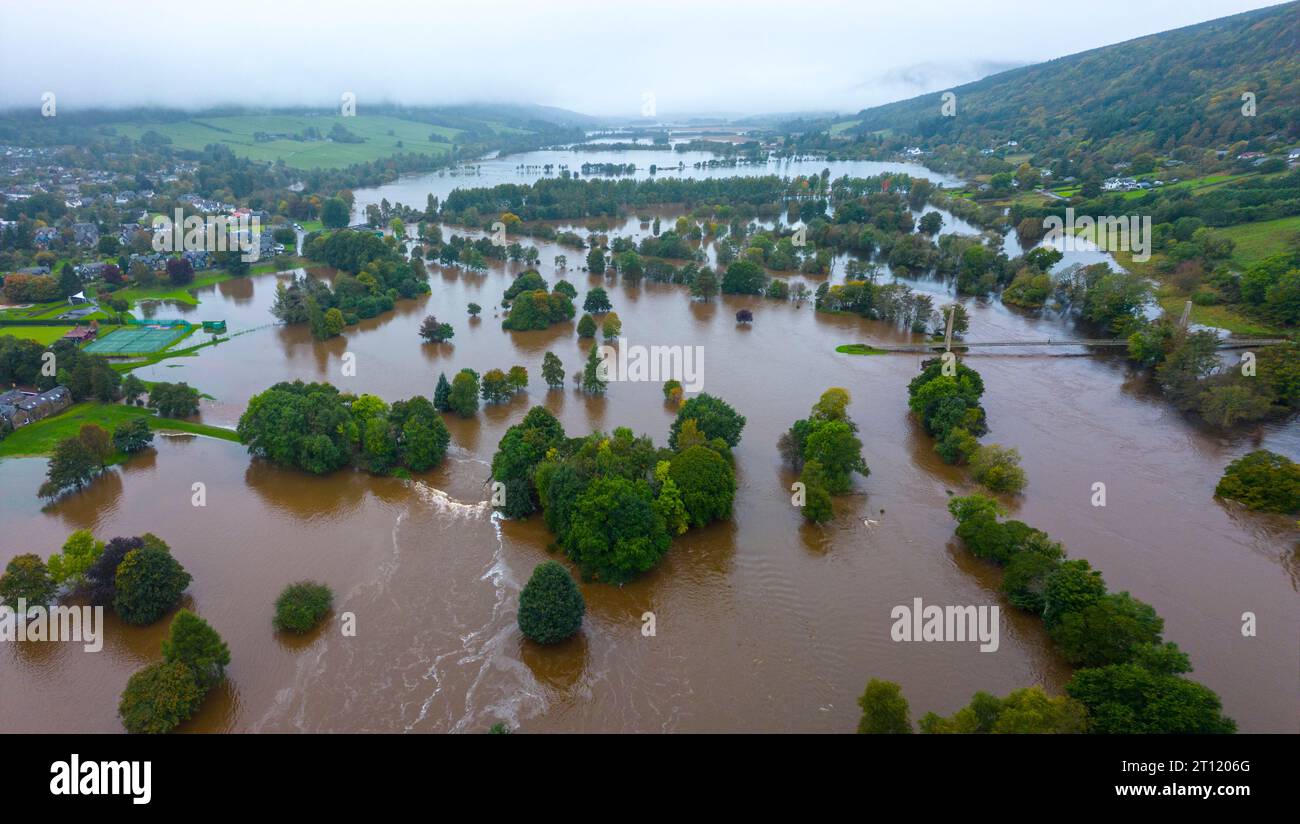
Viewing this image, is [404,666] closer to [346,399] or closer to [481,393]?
[346,399]

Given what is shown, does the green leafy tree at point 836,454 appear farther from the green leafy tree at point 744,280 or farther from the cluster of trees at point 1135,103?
the cluster of trees at point 1135,103

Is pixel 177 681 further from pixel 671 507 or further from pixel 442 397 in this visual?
pixel 442 397

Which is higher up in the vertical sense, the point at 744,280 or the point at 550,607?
the point at 744,280

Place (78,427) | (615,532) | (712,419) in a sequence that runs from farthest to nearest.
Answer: (78,427) < (712,419) < (615,532)

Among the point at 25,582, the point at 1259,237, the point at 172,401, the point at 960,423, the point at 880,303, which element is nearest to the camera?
the point at 25,582

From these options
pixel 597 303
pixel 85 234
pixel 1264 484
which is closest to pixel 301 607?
pixel 597 303

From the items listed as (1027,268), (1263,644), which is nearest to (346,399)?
(1263,644)
